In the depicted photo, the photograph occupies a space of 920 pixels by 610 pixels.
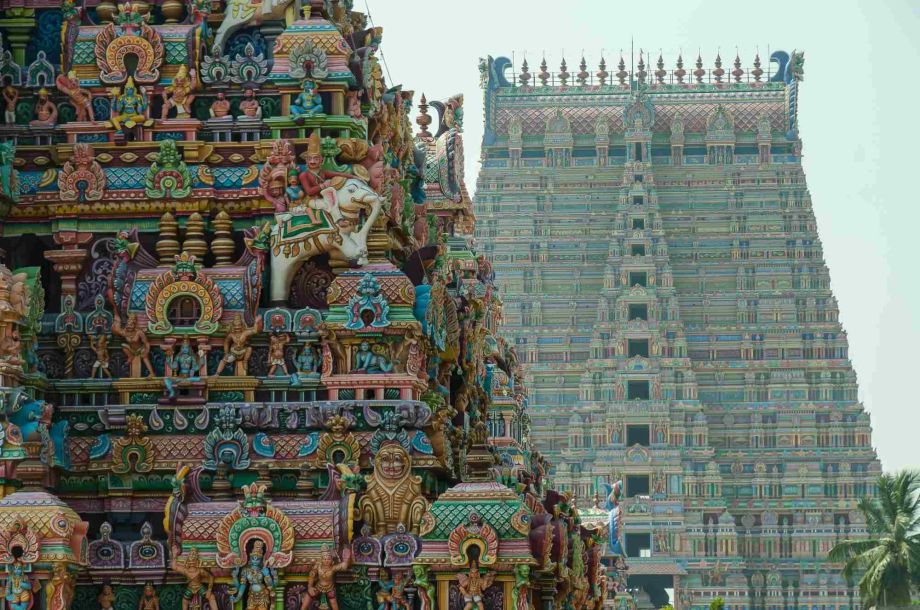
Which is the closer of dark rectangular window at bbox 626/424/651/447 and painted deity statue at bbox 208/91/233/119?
painted deity statue at bbox 208/91/233/119

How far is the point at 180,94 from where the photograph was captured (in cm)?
2417

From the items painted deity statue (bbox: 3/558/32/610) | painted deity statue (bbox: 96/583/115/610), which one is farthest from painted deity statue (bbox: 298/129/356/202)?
painted deity statue (bbox: 3/558/32/610)

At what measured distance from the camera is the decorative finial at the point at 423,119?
33.4 metres

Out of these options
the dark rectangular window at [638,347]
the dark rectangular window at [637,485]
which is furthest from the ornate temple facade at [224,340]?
the dark rectangular window at [638,347]

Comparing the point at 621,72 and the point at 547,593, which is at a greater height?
the point at 621,72

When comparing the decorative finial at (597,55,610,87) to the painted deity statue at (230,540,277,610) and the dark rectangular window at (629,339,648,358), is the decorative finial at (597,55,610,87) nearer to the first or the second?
the dark rectangular window at (629,339,648,358)

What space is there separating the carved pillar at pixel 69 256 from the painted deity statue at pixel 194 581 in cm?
343

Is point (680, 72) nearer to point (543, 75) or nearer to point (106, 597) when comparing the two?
point (543, 75)

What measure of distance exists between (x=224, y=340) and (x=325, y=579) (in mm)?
2914

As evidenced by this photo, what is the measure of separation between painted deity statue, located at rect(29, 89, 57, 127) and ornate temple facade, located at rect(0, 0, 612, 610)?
0.03m

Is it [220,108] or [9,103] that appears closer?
[220,108]

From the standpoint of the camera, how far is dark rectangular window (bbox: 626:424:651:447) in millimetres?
112000

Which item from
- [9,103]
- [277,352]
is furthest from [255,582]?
[9,103]

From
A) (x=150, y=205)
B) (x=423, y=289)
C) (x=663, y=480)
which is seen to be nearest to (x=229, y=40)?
(x=150, y=205)
